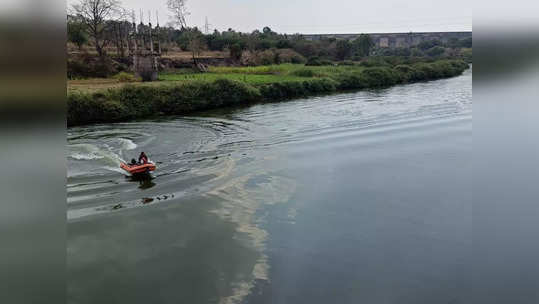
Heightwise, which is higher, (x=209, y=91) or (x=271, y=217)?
(x=209, y=91)

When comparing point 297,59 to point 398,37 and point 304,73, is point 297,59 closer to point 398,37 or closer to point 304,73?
point 304,73

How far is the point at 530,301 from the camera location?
560 cm

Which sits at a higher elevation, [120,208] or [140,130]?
[140,130]

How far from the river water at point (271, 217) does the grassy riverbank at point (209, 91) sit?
3.14 meters

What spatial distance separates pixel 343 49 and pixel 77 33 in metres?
31.1

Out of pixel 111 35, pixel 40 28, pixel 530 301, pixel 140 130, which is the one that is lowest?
pixel 530 301

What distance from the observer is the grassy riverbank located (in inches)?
749

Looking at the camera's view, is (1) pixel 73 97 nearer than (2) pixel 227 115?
Yes

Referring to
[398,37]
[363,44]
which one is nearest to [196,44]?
[363,44]

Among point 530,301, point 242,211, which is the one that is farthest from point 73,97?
point 530,301

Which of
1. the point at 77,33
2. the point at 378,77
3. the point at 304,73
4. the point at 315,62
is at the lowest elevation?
the point at 378,77

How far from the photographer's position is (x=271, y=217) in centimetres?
859

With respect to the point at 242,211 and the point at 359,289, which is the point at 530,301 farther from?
the point at 242,211

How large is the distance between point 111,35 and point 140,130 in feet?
64.8
